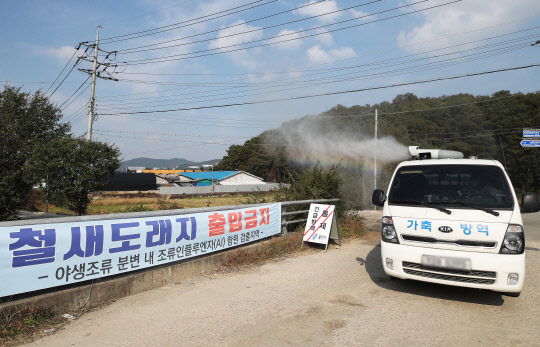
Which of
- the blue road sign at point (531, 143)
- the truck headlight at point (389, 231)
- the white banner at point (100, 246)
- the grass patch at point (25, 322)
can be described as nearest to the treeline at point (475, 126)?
the blue road sign at point (531, 143)

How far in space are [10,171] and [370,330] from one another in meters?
24.7

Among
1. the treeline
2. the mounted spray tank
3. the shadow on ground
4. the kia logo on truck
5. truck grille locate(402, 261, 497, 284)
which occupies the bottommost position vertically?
the shadow on ground

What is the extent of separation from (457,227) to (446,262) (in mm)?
528

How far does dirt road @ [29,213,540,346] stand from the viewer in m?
3.86

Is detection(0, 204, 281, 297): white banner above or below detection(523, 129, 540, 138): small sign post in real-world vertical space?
below

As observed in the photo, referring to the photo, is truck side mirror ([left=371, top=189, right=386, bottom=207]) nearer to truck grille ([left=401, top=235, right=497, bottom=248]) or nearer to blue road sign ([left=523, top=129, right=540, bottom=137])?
truck grille ([left=401, top=235, right=497, bottom=248])

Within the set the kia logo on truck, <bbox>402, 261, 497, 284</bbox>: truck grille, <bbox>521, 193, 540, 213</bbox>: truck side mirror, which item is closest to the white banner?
A: <bbox>402, 261, 497, 284</bbox>: truck grille

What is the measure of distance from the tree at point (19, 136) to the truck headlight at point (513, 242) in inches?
861

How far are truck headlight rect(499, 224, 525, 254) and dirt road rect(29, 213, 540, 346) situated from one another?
2.92ft

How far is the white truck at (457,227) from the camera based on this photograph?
4.59m

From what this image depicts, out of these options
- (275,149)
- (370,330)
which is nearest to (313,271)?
(370,330)

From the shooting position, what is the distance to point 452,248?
188 inches

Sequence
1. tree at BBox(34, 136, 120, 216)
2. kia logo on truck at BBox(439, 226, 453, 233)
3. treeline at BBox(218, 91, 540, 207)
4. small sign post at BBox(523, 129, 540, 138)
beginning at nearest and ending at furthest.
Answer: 1. kia logo on truck at BBox(439, 226, 453, 233)
2. small sign post at BBox(523, 129, 540, 138)
3. tree at BBox(34, 136, 120, 216)
4. treeline at BBox(218, 91, 540, 207)

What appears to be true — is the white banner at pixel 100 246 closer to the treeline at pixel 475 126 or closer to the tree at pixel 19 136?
the tree at pixel 19 136
